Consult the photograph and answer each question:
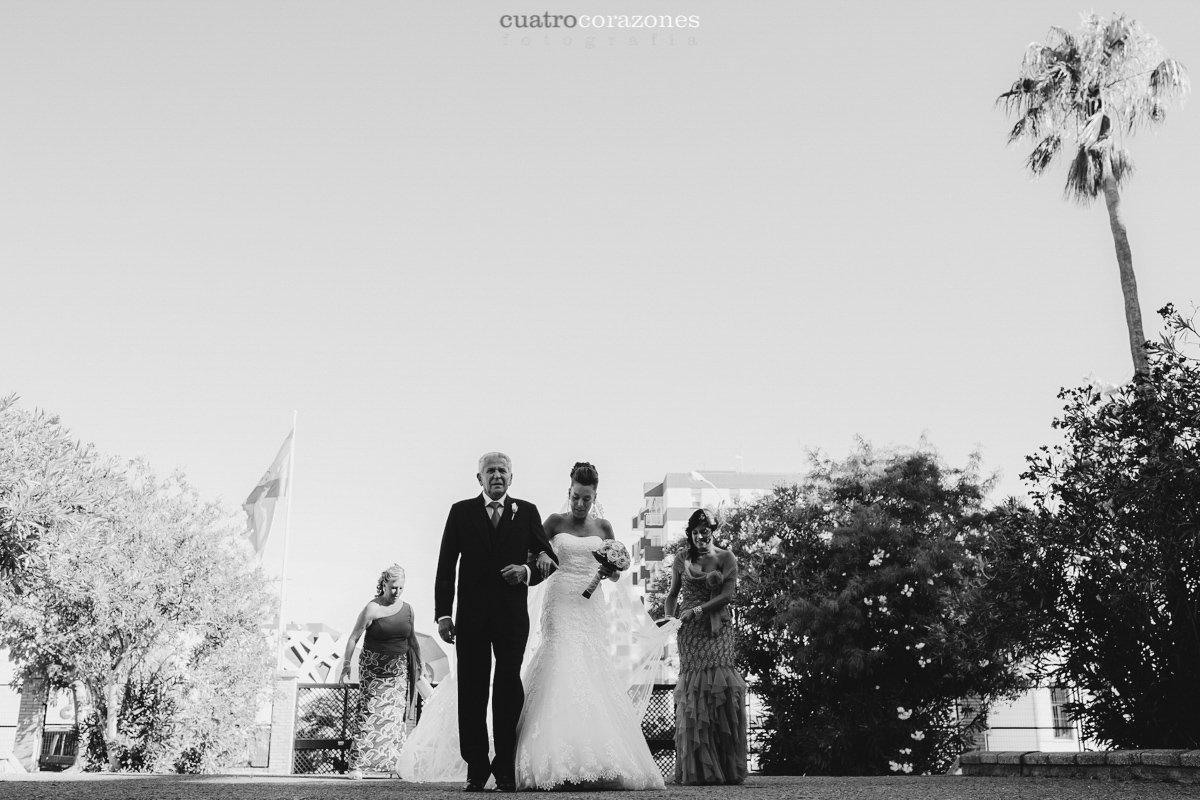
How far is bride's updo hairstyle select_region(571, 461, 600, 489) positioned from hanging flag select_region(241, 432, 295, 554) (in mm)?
15939

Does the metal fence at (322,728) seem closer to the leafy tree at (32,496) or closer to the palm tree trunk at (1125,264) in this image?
the leafy tree at (32,496)

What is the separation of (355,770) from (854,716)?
42.7 ft

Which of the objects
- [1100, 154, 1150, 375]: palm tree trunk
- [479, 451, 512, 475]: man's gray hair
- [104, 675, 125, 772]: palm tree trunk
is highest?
[1100, 154, 1150, 375]: palm tree trunk

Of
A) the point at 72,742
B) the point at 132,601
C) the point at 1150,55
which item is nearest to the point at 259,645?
the point at 132,601

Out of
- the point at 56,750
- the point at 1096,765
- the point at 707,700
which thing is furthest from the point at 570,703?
the point at 56,750

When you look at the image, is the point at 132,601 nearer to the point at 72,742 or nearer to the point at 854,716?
the point at 72,742

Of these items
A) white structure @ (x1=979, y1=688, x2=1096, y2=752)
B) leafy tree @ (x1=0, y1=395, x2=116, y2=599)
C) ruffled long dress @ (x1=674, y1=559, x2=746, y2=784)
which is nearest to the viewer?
ruffled long dress @ (x1=674, y1=559, x2=746, y2=784)

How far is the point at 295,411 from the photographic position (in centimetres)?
2942

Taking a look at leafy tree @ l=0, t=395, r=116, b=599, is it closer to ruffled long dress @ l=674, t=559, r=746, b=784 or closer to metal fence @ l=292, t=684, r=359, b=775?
metal fence @ l=292, t=684, r=359, b=775

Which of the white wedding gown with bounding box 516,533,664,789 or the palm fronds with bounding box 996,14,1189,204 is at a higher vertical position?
the palm fronds with bounding box 996,14,1189,204

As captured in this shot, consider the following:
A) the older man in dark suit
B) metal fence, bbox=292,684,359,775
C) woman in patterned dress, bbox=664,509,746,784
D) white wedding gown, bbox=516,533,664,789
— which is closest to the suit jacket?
the older man in dark suit

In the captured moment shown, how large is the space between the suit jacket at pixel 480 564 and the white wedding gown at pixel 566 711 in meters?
0.76

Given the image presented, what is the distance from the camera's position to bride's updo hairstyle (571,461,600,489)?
295 inches

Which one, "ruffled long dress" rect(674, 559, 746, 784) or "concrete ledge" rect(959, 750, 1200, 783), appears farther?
"ruffled long dress" rect(674, 559, 746, 784)
